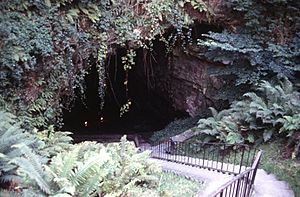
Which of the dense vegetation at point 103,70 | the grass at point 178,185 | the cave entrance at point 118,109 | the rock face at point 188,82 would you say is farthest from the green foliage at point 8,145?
the cave entrance at point 118,109

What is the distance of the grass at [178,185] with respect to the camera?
6611mm

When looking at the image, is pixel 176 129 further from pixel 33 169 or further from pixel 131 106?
pixel 33 169

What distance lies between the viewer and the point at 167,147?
11547mm

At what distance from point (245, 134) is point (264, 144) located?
593 mm

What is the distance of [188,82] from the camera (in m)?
13.1

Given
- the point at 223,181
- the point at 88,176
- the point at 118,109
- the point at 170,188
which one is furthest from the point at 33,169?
the point at 118,109

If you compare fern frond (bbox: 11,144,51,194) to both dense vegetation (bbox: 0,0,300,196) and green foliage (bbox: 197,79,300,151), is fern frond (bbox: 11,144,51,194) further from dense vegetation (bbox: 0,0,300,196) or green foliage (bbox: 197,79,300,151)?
green foliage (bbox: 197,79,300,151)

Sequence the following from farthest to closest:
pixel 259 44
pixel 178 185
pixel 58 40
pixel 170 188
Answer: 1. pixel 259 44
2. pixel 58 40
3. pixel 178 185
4. pixel 170 188

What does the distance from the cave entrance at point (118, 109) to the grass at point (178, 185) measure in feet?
24.7

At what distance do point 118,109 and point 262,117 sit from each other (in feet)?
29.3

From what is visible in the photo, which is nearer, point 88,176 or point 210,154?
point 88,176

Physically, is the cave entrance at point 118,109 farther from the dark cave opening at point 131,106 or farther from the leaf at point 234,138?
the leaf at point 234,138

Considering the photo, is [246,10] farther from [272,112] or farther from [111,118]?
[111,118]

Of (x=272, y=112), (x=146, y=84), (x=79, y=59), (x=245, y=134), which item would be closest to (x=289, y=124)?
(x=272, y=112)
